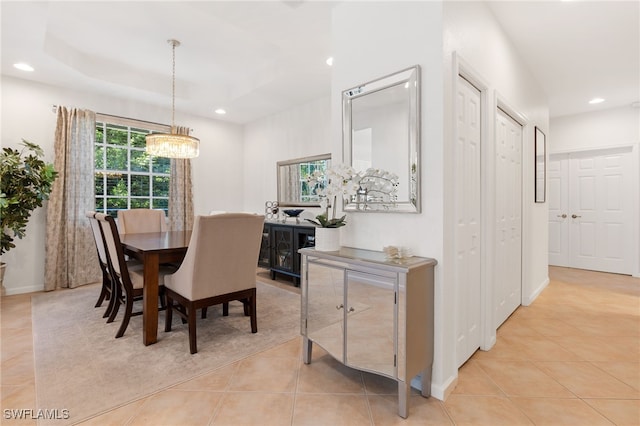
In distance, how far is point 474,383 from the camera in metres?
1.89

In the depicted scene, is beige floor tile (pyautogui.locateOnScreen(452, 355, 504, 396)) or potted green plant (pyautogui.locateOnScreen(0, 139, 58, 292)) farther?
potted green plant (pyautogui.locateOnScreen(0, 139, 58, 292))

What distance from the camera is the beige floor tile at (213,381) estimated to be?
1845 millimetres

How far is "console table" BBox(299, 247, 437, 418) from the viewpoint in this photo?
5.17 ft

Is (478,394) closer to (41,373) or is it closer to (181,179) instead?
(41,373)

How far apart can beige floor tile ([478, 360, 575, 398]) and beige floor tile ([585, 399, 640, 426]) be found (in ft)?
0.39

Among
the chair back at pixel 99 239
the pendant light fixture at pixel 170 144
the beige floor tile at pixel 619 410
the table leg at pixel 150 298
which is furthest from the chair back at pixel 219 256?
the beige floor tile at pixel 619 410

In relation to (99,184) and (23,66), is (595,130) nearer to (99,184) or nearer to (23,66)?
(99,184)

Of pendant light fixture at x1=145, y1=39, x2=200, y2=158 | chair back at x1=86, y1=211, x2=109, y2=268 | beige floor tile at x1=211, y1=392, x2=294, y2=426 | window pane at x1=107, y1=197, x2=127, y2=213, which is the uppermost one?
pendant light fixture at x1=145, y1=39, x2=200, y2=158

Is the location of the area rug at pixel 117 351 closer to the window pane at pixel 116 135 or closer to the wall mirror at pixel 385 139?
the wall mirror at pixel 385 139

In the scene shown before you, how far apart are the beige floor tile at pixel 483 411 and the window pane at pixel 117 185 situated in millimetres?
4868

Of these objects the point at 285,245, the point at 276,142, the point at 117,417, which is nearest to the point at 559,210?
A: the point at 285,245

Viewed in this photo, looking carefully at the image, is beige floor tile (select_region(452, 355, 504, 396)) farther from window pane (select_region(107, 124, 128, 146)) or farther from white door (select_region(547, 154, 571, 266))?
window pane (select_region(107, 124, 128, 146))

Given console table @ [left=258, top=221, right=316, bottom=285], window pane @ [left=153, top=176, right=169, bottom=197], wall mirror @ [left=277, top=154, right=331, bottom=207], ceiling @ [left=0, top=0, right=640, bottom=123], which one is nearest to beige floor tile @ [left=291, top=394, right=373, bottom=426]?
console table @ [left=258, top=221, right=316, bottom=285]

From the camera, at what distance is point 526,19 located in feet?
8.36
